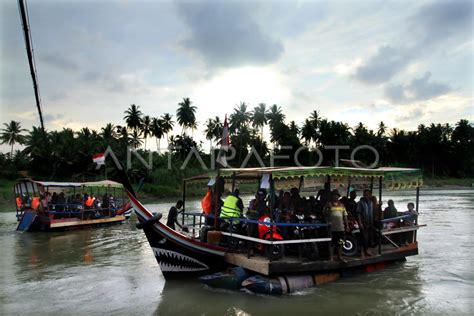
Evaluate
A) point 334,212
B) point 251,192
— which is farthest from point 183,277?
point 251,192

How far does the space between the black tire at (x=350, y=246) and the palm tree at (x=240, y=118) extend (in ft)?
192

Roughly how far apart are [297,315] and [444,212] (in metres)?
21.1

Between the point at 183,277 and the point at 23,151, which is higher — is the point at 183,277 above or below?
below

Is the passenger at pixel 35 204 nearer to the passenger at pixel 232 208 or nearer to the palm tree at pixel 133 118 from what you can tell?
the passenger at pixel 232 208

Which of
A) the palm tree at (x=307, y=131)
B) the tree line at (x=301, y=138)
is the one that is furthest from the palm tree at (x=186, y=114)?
the palm tree at (x=307, y=131)

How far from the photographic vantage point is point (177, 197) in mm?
44406

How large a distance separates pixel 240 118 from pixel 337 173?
59.3 m

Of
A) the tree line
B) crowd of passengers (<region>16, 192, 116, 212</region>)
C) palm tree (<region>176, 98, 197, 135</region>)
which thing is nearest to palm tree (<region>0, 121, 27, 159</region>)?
the tree line

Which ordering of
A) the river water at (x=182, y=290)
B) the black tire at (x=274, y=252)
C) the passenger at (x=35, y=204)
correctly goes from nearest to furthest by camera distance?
the river water at (x=182, y=290), the black tire at (x=274, y=252), the passenger at (x=35, y=204)

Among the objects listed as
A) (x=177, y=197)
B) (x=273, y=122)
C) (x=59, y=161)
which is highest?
(x=273, y=122)

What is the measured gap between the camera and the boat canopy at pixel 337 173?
7738mm

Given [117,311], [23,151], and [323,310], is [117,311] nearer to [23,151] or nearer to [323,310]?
[323,310]

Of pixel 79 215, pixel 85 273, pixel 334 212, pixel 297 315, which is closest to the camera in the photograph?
pixel 297 315

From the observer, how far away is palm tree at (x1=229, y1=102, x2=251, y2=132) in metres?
67.0
